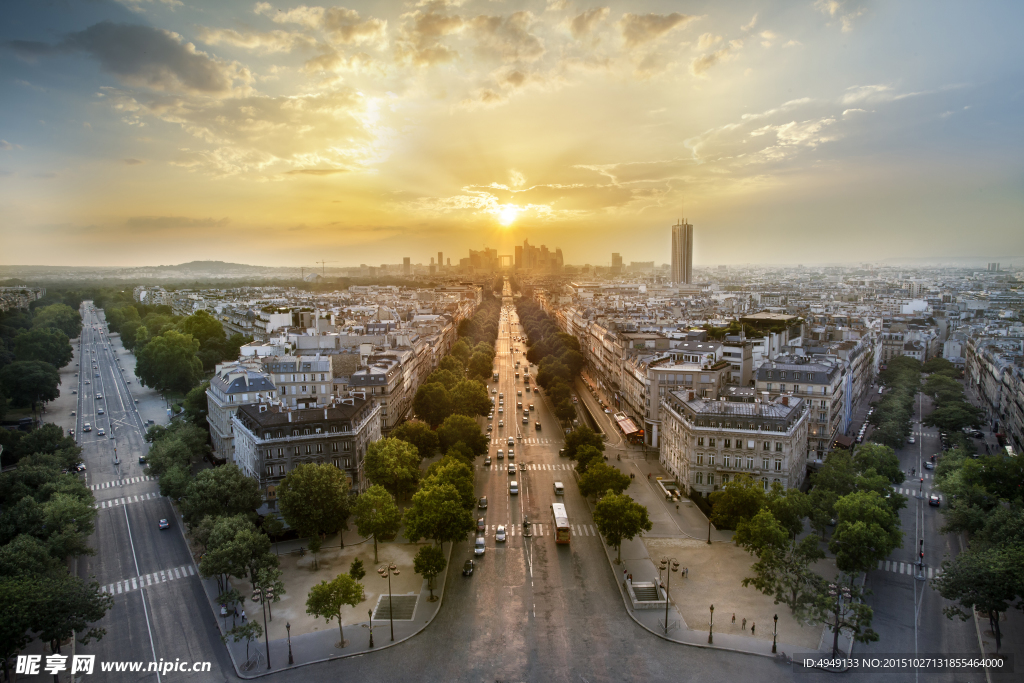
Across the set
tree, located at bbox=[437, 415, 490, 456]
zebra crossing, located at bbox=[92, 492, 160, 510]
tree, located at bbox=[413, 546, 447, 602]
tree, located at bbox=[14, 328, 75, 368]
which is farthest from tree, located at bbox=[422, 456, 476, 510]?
tree, located at bbox=[14, 328, 75, 368]

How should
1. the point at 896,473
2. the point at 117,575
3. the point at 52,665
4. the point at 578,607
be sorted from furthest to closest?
the point at 896,473 → the point at 117,575 → the point at 578,607 → the point at 52,665

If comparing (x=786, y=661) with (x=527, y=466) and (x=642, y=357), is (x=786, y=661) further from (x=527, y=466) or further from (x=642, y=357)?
(x=642, y=357)

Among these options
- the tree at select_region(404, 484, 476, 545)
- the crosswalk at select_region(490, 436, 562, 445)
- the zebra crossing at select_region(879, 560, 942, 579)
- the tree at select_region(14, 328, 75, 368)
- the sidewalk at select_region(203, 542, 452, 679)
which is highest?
the tree at select_region(14, 328, 75, 368)

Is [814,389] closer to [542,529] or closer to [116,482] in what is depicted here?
[542,529]

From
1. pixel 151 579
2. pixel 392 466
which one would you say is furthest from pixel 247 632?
pixel 392 466

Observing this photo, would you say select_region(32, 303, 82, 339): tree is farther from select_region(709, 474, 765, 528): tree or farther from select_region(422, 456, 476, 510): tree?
select_region(709, 474, 765, 528): tree

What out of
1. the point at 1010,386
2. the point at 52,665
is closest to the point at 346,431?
the point at 52,665

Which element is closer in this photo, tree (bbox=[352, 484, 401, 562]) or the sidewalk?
the sidewalk
